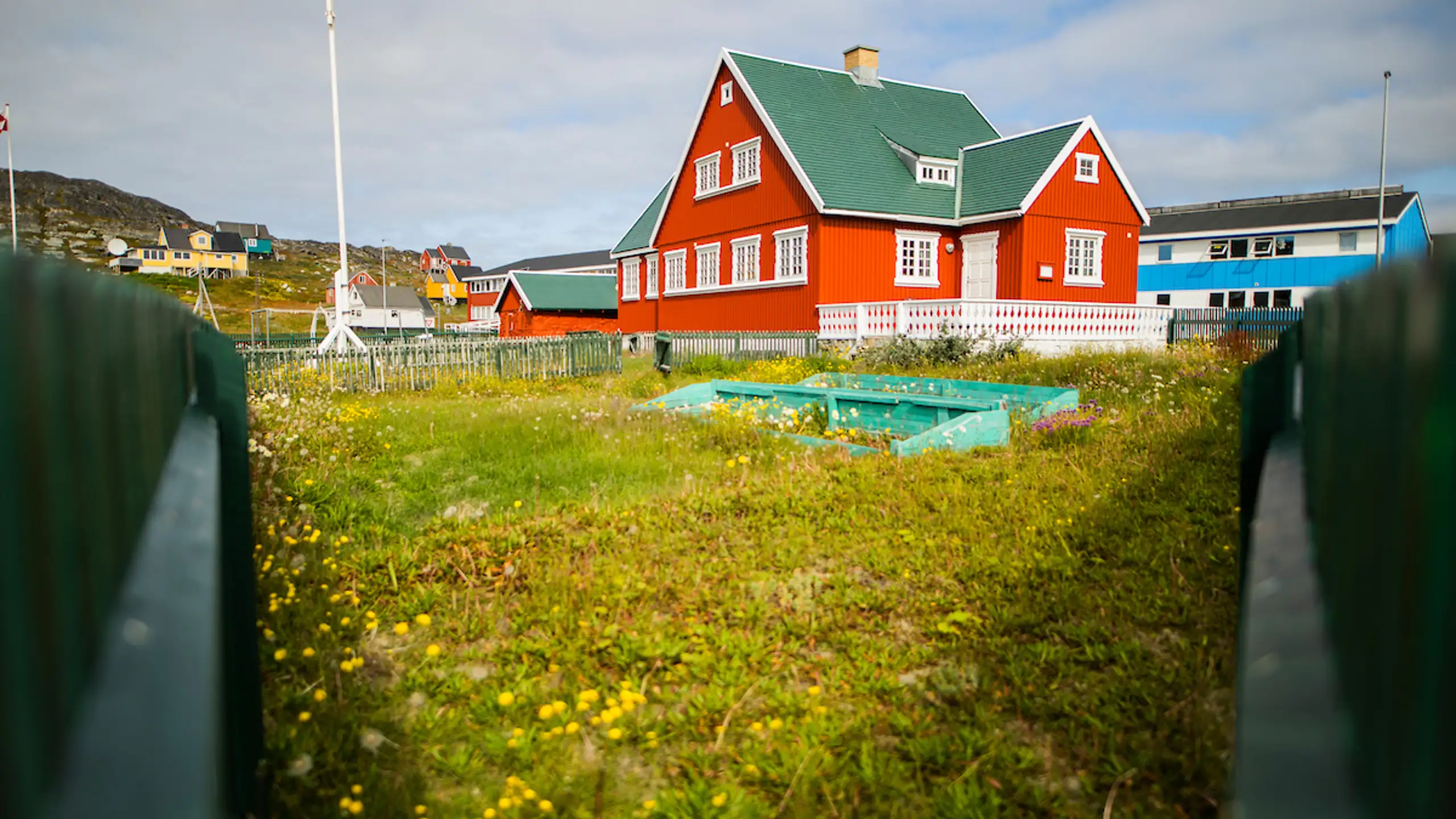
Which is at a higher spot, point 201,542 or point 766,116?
point 766,116

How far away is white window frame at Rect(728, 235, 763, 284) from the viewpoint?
26.5m

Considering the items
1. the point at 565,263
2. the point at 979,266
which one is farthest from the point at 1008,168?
the point at 565,263

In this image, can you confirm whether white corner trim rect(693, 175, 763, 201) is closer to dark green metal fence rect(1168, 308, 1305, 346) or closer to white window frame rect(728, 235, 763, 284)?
white window frame rect(728, 235, 763, 284)

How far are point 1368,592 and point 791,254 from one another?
80.8 ft

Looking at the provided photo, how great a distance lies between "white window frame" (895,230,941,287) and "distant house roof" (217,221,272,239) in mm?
159084

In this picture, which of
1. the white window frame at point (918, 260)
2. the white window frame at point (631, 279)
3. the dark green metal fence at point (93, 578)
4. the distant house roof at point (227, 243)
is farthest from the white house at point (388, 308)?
the dark green metal fence at point (93, 578)

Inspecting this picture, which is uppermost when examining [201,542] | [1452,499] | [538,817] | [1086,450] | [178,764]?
[1452,499]

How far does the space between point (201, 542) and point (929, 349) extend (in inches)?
709

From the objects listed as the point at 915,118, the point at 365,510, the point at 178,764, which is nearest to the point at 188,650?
the point at 178,764

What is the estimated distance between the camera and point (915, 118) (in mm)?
28469

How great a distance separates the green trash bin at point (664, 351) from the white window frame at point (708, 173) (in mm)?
8919

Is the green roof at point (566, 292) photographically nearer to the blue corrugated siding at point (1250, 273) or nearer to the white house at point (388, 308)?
the white house at point (388, 308)

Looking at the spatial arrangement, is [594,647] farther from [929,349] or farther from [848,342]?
[848,342]

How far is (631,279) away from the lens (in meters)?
34.7
